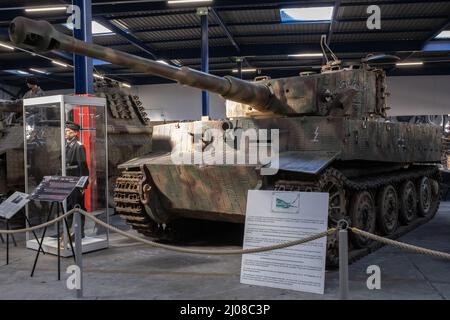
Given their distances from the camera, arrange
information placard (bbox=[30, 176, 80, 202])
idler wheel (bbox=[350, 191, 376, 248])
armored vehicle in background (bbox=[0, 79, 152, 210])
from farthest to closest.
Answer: armored vehicle in background (bbox=[0, 79, 152, 210]) → idler wheel (bbox=[350, 191, 376, 248]) → information placard (bbox=[30, 176, 80, 202])

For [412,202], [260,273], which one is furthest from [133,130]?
[260,273]

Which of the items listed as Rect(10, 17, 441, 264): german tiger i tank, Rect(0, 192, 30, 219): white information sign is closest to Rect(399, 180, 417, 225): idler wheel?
Rect(10, 17, 441, 264): german tiger i tank

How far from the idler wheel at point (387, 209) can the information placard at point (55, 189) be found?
482 cm

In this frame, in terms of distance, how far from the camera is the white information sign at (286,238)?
5660 millimetres

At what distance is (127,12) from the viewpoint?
13.7m

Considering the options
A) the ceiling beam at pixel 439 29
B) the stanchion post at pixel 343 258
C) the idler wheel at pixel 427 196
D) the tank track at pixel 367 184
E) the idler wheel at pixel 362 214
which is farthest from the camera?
the ceiling beam at pixel 439 29

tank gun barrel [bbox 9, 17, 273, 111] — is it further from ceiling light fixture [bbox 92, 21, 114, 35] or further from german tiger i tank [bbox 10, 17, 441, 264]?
ceiling light fixture [bbox 92, 21, 114, 35]

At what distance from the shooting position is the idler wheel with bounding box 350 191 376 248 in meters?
7.47

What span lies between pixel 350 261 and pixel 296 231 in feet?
5.73

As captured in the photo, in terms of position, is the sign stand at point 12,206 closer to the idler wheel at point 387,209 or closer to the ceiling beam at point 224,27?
the idler wheel at point 387,209

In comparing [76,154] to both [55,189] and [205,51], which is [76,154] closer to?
[55,189]

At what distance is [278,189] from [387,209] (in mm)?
3183

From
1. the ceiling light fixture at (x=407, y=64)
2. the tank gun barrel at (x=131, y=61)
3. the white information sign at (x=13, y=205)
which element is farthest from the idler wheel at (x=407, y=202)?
the ceiling light fixture at (x=407, y=64)

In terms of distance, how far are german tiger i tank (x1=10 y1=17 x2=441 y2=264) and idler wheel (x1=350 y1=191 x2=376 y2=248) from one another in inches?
0.6
